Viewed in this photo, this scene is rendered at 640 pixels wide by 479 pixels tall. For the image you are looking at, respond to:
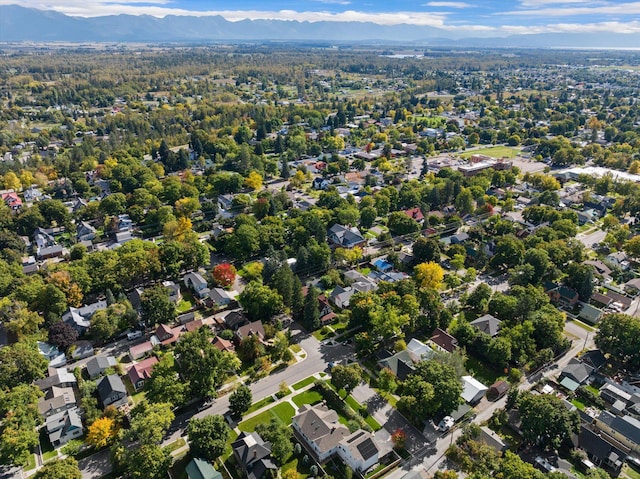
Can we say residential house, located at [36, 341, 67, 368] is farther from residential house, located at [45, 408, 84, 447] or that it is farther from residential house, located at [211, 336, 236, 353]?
residential house, located at [211, 336, 236, 353]

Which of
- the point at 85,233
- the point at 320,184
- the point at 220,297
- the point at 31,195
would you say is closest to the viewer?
the point at 220,297

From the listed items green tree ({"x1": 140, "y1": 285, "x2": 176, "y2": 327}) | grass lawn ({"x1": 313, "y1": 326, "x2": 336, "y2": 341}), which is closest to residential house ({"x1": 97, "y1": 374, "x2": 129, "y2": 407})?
green tree ({"x1": 140, "y1": 285, "x2": 176, "y2": 327})

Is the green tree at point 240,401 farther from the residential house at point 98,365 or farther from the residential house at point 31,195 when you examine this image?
the residential house at point 31,195

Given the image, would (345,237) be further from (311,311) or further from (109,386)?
(109,386)

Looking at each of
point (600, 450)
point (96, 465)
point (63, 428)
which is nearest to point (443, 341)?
point (600, 450)

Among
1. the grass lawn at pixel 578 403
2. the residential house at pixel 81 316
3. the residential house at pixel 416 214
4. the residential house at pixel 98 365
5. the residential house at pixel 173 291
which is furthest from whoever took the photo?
the residential house at pixel 416 214

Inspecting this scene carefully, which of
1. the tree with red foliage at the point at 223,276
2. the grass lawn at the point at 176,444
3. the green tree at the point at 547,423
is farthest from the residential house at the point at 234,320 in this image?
the green tree at the point at 547,423
